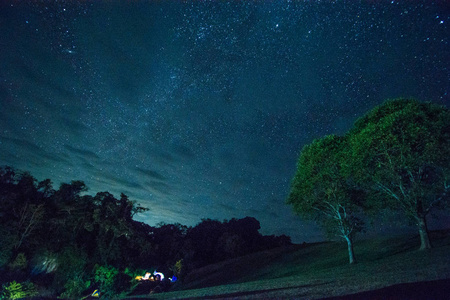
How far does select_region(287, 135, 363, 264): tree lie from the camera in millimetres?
23469

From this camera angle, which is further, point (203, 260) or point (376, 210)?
point (203, 260)

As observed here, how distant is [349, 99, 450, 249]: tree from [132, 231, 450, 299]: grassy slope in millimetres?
3915

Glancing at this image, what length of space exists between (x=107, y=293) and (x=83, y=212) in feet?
42.6

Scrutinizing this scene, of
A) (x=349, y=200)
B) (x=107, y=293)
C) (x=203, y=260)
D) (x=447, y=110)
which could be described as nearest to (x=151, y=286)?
(x=107, y=293)

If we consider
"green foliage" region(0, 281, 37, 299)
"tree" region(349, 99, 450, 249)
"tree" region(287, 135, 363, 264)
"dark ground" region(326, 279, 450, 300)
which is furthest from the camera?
"tree" region(287, 135, 363, 264)

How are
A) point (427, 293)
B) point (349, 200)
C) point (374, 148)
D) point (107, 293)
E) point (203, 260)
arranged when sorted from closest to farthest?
point (427, 293), point (374, 148), point (349, 200), point (107, 293), point (203, 260)

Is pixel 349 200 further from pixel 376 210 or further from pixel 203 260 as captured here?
pixel 203 260

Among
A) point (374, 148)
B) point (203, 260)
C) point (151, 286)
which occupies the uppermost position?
point (374, 148)

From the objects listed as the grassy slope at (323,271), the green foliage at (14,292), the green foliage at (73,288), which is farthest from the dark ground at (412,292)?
the green foliage at (73,288)

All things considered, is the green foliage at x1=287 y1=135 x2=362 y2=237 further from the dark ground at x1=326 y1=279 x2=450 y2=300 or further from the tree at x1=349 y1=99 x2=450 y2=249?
the dark ground at x1=326 y1=279 x2=450 y2=300

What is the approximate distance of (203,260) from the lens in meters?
60.0

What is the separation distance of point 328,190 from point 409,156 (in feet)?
23.8

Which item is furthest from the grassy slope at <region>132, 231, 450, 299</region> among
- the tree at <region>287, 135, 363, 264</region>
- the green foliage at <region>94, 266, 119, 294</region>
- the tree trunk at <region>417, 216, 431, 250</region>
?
the green foliage at <region>94, 266, 119, 294</region>

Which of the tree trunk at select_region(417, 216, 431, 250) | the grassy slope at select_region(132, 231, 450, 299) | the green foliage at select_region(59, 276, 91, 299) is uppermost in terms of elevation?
the tree trunk at select_region(417, 216, 431, 250)
